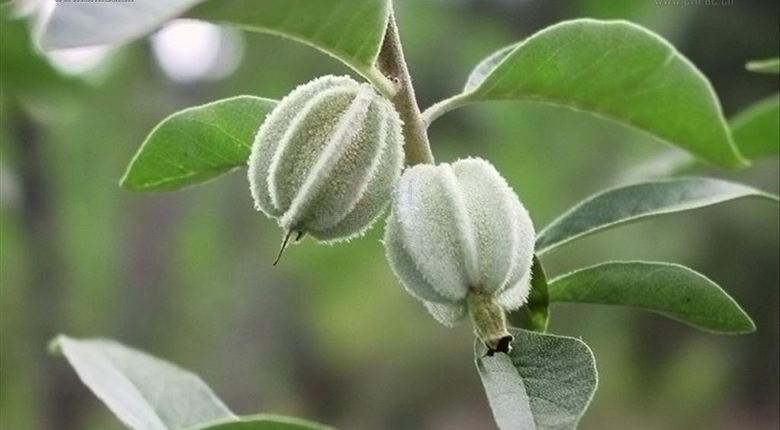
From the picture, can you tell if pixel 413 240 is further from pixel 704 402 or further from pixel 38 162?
pixel 704 402

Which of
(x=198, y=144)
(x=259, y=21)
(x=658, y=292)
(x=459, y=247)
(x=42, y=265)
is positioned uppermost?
(x=259, y=21)

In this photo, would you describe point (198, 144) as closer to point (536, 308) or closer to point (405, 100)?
point (405, 100)

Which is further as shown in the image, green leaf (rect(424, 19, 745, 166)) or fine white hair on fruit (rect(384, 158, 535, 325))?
green leaf (rect(424, 19, 745, 166))

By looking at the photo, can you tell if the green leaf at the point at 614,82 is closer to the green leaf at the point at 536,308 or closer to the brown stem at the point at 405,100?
the brown stem at the point at 405,100

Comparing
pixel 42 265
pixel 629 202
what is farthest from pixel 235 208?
pixel 629 202

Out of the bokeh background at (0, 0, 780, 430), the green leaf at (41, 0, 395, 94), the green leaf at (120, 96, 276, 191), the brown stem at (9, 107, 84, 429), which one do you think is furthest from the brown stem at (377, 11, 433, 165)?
the brown stem at (9, 107, 84, 429)

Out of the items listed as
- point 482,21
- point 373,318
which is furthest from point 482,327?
point 373,318

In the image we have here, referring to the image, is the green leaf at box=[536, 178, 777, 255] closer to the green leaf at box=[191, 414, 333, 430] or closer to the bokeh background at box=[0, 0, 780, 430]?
the green leaf at box=[191, 414, 333, 430]
